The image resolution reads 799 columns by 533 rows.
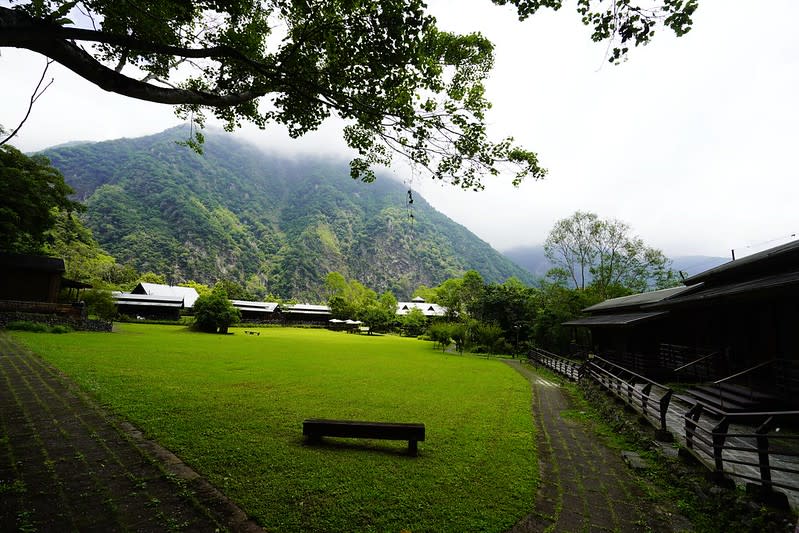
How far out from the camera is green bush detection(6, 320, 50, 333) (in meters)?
21.9

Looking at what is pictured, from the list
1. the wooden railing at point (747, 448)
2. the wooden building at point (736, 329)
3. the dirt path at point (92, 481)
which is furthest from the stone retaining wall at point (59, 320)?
the wooden building at point (736, 329)

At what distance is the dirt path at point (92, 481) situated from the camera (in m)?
3.74

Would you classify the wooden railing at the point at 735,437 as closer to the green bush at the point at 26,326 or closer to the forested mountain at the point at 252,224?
the green bush at the point at 26,326

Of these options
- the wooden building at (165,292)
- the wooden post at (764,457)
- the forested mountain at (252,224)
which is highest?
Result: the forested mountain at (252,224)

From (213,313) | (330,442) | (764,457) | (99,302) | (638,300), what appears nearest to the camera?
(764,457)

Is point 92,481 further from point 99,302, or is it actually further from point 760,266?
point 99,302

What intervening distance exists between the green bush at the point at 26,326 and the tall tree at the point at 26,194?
6.19 m

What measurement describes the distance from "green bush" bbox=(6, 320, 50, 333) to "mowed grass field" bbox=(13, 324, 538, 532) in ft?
34.9

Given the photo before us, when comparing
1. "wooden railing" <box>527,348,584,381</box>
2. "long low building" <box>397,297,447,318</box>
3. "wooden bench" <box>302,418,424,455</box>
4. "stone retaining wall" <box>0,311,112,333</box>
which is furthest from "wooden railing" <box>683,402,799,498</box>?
"long low building" <box>397,297,447,318</box>

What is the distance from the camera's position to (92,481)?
14.8ft

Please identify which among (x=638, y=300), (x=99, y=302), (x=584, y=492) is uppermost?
(x=638, y=300)

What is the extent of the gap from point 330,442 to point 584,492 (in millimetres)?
4922

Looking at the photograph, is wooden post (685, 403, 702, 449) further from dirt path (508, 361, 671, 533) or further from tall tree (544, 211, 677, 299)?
tall tree (544, 211, 677, 299)

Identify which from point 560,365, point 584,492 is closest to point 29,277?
point 584,492
